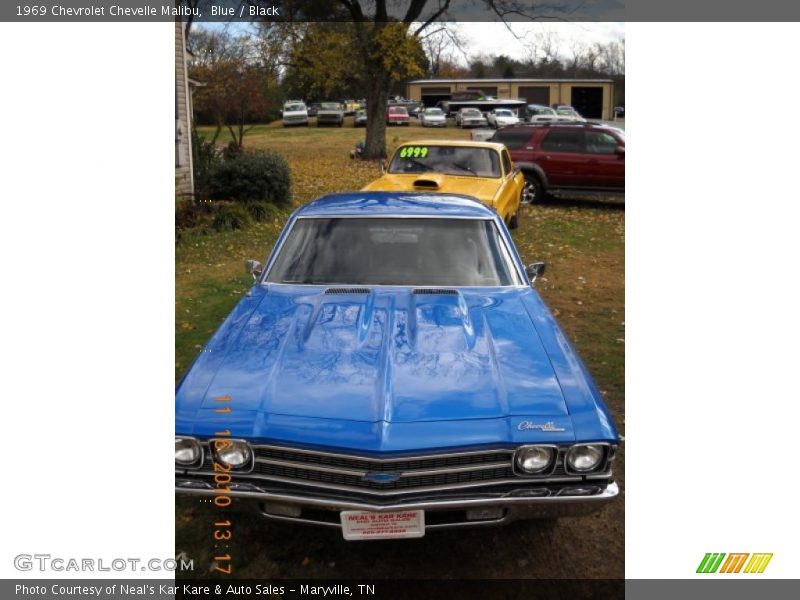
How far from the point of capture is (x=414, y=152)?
389 inches

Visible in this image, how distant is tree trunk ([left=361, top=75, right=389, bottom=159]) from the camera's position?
2312cm

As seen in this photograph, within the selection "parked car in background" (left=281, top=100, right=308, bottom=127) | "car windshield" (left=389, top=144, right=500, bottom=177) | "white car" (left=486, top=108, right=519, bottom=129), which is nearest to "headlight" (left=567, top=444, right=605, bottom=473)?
"car windshield" (left=389, top=144, right=500, bottom=177)

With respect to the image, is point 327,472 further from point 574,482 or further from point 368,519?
point 574,482

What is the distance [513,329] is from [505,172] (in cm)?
641

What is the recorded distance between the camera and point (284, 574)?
3164 millimetres

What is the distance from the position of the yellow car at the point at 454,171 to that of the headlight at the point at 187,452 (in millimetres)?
6301

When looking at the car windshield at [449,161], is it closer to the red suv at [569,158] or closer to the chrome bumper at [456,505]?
the red suv at [569,158]

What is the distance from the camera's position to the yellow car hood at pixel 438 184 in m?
8.77

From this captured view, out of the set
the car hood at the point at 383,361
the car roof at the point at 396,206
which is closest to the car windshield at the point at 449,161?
the car roof at the point at 396,206

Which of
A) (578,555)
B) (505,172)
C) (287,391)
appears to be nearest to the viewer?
(287,391)

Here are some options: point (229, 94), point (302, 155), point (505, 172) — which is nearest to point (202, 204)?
point (505, 172)

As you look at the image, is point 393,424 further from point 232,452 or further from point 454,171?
point 454,171
